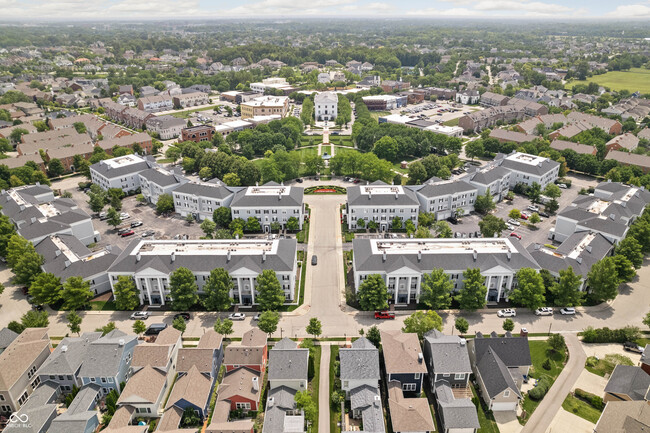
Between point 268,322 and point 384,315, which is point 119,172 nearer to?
point 268,322

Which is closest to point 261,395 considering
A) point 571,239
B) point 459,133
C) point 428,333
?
point 428,333

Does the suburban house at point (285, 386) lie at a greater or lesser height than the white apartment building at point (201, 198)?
lesser

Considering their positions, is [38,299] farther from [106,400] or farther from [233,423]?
[233,423]

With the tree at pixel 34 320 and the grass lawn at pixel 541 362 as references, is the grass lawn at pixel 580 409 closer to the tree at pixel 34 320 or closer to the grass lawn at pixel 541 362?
the grass lawn at pixel 541 362

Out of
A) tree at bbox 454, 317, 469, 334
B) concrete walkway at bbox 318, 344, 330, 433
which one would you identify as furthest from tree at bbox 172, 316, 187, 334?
tree at bbox 454, 317, 469, 334

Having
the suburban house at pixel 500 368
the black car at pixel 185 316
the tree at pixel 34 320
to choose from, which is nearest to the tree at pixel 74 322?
the tree at pixel 34 320

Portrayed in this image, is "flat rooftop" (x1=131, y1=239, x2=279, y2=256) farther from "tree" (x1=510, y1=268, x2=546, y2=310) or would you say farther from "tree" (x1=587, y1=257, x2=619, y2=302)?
"tree" (x1=587, y1=257, x2=619, y2=302)

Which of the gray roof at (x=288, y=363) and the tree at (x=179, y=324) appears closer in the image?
the gray roof at (x=288, y=363)
